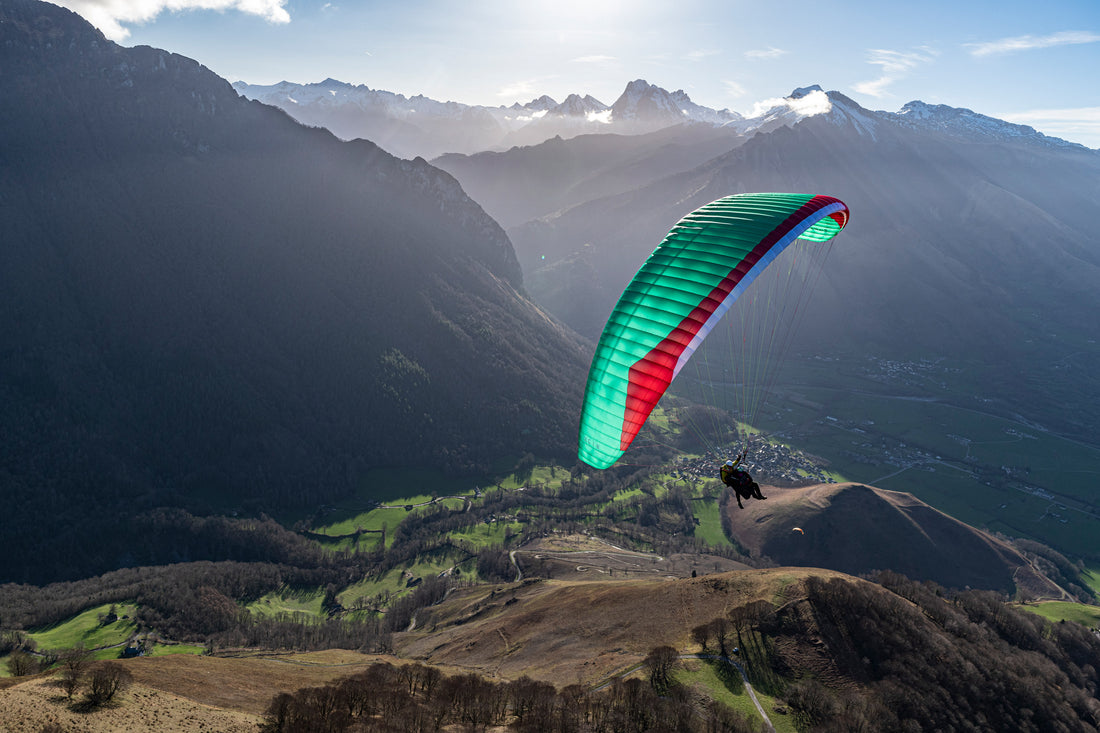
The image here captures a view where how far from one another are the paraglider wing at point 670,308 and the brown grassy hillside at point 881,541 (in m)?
100

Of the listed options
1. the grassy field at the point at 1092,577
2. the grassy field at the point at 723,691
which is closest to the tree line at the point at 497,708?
the grassy field at the point at 723,691

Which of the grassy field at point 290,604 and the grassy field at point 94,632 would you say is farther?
the grassy field at point 290,604

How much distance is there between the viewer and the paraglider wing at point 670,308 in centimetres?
2745

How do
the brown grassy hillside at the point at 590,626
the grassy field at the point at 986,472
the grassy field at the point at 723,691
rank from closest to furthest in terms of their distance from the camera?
the grassy field at the point at 723,691, the brown grassy hillside at the point at 590,626, the grassy field at the point at 986,472

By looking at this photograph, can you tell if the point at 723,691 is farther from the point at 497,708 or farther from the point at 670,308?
the point at 670,308

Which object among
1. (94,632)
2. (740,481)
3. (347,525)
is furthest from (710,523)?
(740,481)

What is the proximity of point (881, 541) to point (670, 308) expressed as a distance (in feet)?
355

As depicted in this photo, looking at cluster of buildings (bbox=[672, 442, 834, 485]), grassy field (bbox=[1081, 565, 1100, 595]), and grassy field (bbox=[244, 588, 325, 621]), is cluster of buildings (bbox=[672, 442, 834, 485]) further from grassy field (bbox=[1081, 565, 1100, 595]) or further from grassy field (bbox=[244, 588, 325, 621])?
grassy field (bbox=[244, 588, 325, 621])

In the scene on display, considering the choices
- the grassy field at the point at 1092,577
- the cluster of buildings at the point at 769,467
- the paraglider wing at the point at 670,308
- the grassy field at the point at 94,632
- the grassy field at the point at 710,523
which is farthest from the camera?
the cluster of buildings at the point at 769,467

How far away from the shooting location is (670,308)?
92.7 feet

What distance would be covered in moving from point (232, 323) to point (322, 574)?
3535 inches

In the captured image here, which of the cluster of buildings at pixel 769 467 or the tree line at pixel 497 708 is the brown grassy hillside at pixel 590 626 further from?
the cluster of buildings at pixel 769 467

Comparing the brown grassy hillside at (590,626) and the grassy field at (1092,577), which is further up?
the brown grassy hillside at (590,626)

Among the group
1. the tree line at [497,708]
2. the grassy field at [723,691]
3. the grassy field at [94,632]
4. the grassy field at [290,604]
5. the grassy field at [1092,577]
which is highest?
the tree line at [497,708]
